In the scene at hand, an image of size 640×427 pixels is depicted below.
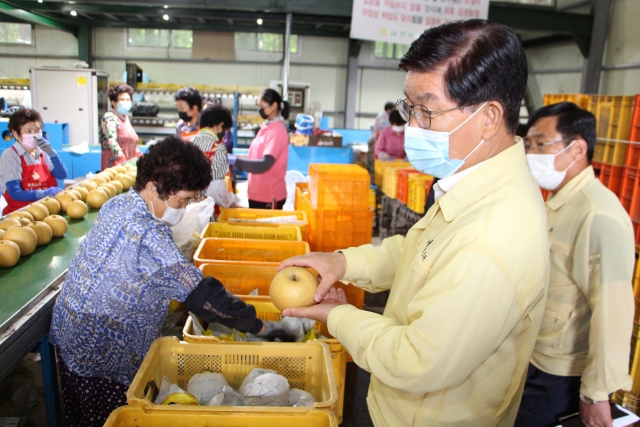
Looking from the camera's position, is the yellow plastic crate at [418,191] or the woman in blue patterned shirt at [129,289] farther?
the yellow plastic crate at [418,191]

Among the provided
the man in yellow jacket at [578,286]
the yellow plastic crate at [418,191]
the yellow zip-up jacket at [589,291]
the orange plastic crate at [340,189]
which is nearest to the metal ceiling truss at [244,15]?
the yellow plastic crate at [418,191]

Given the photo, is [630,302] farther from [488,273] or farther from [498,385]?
[488,273]

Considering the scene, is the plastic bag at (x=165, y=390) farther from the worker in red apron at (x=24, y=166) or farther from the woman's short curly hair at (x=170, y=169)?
the worker in red apron at (x=24, y=166)

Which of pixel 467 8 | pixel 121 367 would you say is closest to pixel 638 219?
pixel 121 367

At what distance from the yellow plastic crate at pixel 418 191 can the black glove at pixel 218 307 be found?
10.3 ft

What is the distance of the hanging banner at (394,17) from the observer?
599cm

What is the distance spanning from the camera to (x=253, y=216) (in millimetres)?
3760

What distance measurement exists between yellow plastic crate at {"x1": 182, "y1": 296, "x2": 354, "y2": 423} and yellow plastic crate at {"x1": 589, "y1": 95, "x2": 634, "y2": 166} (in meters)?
2.74

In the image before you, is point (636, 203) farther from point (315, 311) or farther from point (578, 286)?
point (315, 311)

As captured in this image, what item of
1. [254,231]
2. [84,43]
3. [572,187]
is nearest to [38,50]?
[84,43]

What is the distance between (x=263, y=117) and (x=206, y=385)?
3258 mm

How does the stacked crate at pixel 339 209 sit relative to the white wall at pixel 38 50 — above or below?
below

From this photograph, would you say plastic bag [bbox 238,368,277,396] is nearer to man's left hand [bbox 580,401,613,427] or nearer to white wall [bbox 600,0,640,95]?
man's left hand [bbox 580,401,613,427]

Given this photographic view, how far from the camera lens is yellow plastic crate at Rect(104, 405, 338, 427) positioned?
4.35 ft
